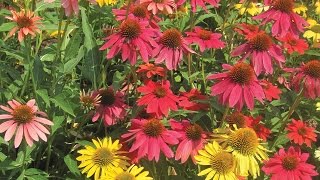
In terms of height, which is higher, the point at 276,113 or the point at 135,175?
the point at 135,175

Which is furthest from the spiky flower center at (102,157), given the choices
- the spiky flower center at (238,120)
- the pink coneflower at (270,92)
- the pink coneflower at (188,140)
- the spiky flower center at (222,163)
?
the pink coneflower at (270,92)

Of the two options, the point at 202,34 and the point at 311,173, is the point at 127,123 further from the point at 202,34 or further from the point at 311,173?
the point at 311,173

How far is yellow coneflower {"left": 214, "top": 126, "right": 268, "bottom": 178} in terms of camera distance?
1776 mm

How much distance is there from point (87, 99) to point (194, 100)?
0.40m

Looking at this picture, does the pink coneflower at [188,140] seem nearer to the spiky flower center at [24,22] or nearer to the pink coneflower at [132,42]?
the pink coneflower at [132,42]

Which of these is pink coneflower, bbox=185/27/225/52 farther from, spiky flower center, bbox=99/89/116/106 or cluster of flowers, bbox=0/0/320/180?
spiky flower center, bbox=99/89/116/106

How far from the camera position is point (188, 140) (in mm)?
1866

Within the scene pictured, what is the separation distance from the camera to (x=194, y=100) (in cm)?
206

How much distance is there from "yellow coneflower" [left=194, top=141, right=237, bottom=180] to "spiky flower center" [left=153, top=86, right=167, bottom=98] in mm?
272

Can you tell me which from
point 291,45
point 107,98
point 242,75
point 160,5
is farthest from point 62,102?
point 291,45

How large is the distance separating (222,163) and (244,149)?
0.10m

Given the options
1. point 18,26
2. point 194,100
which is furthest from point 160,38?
point 18,26

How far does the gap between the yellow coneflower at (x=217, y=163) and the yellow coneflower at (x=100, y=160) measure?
260mm

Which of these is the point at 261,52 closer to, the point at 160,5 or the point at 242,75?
the point at 242,75
